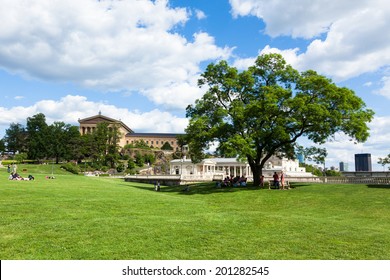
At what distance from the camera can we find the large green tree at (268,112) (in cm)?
3516

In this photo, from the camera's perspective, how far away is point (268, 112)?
3650cm

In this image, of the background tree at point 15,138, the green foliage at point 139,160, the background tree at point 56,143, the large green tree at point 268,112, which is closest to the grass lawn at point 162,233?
the large green tree at point 268,112

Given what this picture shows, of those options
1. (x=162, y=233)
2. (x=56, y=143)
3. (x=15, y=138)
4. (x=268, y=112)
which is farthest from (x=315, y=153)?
(x=15, y=138)

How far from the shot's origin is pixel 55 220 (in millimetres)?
14688

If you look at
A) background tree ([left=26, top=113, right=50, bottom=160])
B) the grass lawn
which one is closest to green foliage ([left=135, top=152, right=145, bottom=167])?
background tree ([left=26, top=113, right=50, bottom=160])

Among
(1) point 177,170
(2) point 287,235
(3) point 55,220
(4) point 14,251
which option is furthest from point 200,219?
(1) point 177,170

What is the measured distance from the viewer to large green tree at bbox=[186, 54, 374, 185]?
35156 mm

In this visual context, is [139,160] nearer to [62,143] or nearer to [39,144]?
[62,143]

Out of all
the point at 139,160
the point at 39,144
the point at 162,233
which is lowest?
the point at 162,233

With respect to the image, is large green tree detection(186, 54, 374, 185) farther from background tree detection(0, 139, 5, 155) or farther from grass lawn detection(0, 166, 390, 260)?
background tree detection(0, 139, 5, 155)

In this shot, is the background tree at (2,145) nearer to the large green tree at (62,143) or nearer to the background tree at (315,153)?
the large green tree at (62,143)

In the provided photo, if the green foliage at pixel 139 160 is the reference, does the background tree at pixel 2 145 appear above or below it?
above

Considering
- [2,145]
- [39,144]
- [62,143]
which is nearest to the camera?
[39,144]

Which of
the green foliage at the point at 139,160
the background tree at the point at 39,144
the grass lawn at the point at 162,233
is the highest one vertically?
the background tree at the point at 39,144
